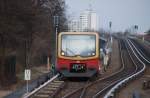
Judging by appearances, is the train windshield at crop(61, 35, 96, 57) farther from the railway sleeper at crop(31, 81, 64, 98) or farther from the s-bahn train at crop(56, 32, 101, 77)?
the railway sleeper at crop(31, 81, 64, 98)

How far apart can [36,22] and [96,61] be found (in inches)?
407

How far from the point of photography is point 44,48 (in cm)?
4959

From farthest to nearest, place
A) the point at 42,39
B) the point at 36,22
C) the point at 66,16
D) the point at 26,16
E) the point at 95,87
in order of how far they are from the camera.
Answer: the point at 66,16
the point at 42,39
the point at 36,22
the point at 26,16
the point at 95,87

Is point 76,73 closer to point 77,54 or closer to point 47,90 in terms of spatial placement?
point 77,54

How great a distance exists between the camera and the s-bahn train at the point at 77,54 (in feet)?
91.4

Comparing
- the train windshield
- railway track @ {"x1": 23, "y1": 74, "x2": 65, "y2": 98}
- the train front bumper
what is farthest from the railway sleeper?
the train windshield

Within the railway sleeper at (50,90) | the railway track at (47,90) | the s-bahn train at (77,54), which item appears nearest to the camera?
the railway track at (47,90)

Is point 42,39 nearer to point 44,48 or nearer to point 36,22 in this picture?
point 44,48

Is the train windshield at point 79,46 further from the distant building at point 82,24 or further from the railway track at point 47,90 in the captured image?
the distant building at point 82,24

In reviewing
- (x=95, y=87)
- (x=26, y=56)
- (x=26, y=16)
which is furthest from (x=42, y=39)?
(x=95, y=87)

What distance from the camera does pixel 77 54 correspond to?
91.9 feet

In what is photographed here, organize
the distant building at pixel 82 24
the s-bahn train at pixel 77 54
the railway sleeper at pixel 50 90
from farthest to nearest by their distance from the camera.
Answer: the distant building at pixel 82 24, the s-bahn train at pixel 77 54, the railway sleeper at pixel 50 90

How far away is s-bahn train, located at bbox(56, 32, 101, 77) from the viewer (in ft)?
91.4

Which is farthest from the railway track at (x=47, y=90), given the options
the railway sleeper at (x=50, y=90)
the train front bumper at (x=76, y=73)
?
the train front bumper at (x=76, y=73)
